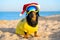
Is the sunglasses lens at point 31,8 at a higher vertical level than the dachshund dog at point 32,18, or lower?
higher

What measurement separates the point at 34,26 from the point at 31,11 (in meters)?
0.41

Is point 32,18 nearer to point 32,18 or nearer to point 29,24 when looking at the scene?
point 32,18

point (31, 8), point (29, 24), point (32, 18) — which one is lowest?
point (29, 24)

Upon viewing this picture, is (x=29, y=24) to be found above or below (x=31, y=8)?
below

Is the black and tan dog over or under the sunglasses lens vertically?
under

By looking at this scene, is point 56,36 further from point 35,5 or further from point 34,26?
point 35,5

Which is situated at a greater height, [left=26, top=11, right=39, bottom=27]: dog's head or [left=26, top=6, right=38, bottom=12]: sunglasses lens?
[left=26, top=6, right=38, bottom=12]: sunglasses lens

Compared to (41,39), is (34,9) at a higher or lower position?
higher

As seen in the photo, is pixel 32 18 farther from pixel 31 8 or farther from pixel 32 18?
pixel 31 8

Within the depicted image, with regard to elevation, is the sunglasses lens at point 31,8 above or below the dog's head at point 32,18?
above

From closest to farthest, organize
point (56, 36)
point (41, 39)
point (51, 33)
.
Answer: point (41, 39) → point (56, 36) → point (51, 33)

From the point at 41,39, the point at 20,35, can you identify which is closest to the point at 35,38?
the point at 41,39

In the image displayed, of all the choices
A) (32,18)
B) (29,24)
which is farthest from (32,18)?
(29,24)

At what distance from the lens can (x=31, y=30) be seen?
206 inches
